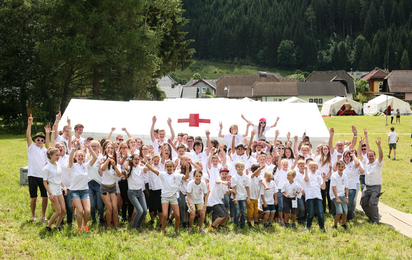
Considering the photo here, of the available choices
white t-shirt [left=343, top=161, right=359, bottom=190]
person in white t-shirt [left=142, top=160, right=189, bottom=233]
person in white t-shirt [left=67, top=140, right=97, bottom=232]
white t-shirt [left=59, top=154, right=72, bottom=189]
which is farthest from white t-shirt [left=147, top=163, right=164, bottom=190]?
white t-shirt [left=343, top=161, right=359, bottom=190]

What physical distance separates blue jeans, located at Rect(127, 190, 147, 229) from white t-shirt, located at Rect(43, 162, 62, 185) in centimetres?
141

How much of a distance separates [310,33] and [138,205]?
5822 inches

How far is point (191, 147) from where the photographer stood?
9.20 metres

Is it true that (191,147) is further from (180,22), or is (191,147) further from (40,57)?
(180,22)

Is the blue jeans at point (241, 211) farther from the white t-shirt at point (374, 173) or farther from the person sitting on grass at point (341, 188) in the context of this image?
the white t-shirt at point (374, 173)

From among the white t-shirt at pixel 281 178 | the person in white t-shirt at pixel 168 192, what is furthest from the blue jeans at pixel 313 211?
the person in white t-shirt at pixel 168 192

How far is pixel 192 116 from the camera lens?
40.5 ft

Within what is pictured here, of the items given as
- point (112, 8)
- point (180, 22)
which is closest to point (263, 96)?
point (180, 22)

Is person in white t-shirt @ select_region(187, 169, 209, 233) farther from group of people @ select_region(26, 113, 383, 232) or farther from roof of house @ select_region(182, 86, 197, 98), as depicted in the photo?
roof of house @ select_region(182, 86, 197, 98)

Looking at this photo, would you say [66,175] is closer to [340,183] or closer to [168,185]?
[168,185]

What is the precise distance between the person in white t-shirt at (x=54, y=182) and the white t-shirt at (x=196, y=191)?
8.29 ft

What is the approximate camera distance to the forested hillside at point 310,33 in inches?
4476

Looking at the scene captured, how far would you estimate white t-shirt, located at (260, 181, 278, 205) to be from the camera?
7648 mm

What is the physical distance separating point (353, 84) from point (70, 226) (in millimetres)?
75877
